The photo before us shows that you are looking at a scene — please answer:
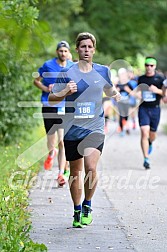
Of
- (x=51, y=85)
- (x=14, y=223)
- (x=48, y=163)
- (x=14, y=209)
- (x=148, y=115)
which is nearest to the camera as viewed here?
(x=14, y=223)

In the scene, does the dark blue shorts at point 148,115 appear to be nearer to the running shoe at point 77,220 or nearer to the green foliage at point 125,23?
the running shoe at point 77,220

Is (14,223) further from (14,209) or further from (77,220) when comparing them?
(77,220)

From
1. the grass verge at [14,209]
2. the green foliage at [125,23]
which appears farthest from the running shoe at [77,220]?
the green foliage at [125,23]

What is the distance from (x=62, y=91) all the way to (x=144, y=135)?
6282mm

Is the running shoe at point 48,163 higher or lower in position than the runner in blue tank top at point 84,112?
lower

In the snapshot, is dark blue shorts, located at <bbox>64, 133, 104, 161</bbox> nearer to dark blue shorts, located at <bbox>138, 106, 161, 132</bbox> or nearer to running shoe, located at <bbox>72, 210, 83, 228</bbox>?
running shoe, located at <bbox>72, 210, 83, 228</bbox>

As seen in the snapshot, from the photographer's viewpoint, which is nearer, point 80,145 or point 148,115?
point 80,145

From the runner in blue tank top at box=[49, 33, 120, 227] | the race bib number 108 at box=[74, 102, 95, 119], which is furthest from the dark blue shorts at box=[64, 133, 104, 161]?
the race bib number 108 at box=[74, 102, 95, 119]

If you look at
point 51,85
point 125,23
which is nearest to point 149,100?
point 51,85

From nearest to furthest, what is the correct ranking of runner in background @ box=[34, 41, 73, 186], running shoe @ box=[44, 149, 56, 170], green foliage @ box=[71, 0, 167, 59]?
runner in background @ box=[34, 41, 73, 186]
running shoe @ box=[44, 149, 56, 170]
green foliage @ box=[71, 0, 167, 59]

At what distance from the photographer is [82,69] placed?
778 cm

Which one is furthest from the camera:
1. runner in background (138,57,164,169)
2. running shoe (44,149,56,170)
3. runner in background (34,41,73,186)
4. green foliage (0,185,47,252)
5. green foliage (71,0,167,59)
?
green foliage (71,0,167,59)

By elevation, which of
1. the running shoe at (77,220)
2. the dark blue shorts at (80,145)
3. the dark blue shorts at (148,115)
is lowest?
the running shoe at (77,220)

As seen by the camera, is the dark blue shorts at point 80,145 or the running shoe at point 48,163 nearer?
the dark blue shorts at point 80,145
